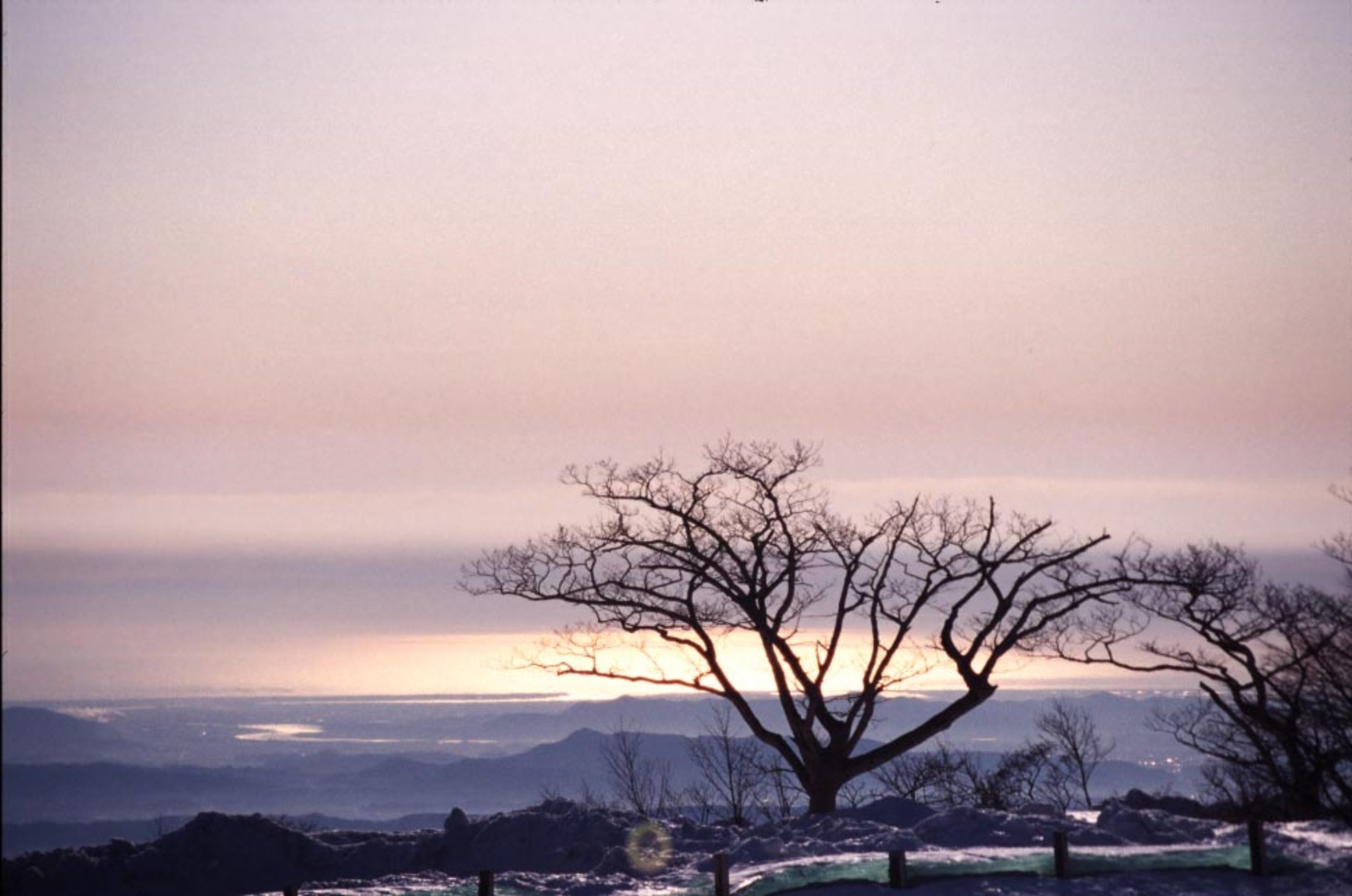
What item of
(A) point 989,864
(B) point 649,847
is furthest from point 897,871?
(B) point 649,847

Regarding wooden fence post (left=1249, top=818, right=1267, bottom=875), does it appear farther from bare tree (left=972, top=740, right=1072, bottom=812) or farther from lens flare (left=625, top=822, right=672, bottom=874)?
bare tree (left=972, top=740, right=1072, bottom=812)

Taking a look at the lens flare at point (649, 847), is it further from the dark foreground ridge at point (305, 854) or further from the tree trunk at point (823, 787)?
the tree trunk at point (823, 787)

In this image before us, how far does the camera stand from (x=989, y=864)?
2161cm

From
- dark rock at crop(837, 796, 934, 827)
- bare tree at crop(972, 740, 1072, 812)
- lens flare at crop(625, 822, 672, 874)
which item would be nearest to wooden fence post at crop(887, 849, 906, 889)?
lens flare at crop(625, 822, 672, 874)

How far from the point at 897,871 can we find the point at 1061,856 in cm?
260

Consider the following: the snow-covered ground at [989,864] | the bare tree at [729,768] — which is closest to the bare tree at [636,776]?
the bare tree at [729,768]

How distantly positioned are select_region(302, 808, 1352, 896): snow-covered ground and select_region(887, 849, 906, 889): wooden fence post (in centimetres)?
16

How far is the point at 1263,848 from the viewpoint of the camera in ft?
73.7

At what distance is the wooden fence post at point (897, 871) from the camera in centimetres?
2109

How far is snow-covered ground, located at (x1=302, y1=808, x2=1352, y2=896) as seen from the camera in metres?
21.1

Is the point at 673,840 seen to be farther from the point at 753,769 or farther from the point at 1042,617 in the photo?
the point at 753,769

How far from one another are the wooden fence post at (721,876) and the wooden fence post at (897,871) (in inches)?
95.9

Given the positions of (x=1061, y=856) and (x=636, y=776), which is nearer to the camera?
(x=1061, y=856)

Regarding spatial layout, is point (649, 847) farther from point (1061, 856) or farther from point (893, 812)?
point (1061, 856)
